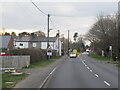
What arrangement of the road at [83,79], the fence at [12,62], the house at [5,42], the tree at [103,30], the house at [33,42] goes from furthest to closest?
1. the house at [33,42]
2. the house at [5,42]
3. the tree at [103,30]
4. the fence at [12,62]
5. the road at [83,79]

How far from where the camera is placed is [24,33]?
141 m

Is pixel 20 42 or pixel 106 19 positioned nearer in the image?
pixel 106 19

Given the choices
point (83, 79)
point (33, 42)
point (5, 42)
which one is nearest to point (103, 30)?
point (5, 42)

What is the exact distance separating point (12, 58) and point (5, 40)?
4988 centimetres

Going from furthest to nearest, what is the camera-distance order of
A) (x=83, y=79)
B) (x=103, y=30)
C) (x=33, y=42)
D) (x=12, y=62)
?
(x=33, y=42)
(x=103, y=30)
(x=12, y=62)
(x=83, y=79)

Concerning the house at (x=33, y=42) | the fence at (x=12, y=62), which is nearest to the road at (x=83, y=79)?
the fence at (x=12, y=62)

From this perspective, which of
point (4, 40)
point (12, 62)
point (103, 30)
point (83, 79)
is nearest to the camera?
point (83, 79)

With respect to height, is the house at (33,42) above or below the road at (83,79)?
above

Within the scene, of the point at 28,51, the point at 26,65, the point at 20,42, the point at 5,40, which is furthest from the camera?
the point at 20,42

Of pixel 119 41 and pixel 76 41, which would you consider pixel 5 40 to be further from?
pixel 76 41

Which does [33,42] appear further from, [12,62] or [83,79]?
[83,79]

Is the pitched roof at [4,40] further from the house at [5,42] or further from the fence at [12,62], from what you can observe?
the fence at [12,62]

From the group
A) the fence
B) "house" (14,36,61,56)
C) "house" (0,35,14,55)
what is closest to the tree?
"house" (0,35,14,55)

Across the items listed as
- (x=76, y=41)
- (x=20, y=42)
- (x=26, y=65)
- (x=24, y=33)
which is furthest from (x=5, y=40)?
(x=76, y=41)
